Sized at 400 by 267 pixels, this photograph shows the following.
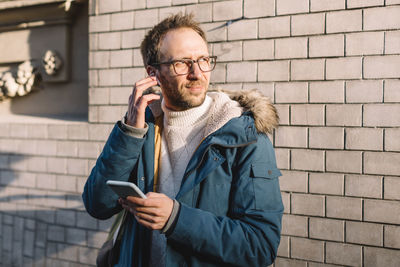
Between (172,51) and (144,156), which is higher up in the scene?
(172,51)

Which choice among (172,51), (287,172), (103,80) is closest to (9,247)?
(103,80)

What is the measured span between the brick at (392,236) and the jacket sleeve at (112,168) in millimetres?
2443

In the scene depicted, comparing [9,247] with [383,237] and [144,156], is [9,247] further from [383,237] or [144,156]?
[383,237]

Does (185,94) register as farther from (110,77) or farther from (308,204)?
(110,77)

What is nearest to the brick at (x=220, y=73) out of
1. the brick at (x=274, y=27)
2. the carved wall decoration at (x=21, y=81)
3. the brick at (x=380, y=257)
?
Answer: the brick at (x=274, y=27)

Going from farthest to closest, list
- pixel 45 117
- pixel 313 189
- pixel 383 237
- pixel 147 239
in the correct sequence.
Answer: pixel 45 117
pixel 313 189
pixel 383 237
pixel 147 239

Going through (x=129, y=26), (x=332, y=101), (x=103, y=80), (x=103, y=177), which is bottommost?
(x=103, y=177)

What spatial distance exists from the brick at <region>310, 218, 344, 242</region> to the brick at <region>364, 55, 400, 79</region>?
1.38m

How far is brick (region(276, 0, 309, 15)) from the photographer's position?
11.2 ft

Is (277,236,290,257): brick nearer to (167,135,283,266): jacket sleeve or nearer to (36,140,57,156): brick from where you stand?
(167,135,283,266): jacket sleeve

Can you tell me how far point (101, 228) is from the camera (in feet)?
14.1

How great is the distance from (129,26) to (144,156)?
287 centimetres

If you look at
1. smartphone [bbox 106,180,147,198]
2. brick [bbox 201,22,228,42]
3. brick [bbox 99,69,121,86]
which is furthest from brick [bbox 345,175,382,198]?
brick [bbox 99,69,121,86]

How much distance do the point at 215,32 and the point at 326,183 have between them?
1925mm
